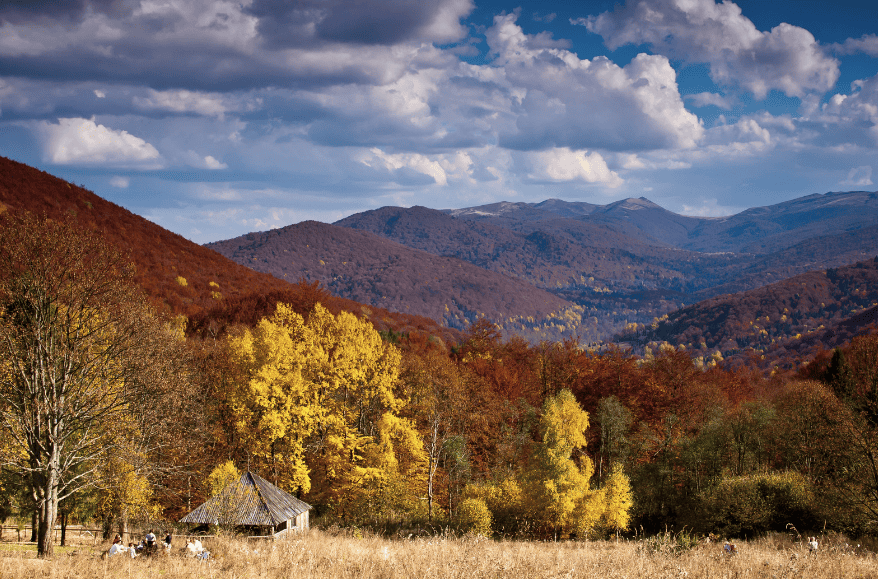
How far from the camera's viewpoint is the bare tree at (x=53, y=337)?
18.7 m

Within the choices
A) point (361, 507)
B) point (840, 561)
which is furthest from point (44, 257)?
point (840, 561)

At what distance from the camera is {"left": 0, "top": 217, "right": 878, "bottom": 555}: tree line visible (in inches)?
771

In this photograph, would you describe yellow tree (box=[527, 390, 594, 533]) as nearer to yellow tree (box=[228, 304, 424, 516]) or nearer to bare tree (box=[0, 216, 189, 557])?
yellow tree (box=[228, 304, 424, 516])

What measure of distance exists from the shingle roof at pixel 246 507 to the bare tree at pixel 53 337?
23.8ft

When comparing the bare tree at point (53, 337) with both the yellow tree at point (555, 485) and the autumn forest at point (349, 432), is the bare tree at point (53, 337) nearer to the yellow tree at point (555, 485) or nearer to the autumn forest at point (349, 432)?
the autumn forest at point (349, 432)

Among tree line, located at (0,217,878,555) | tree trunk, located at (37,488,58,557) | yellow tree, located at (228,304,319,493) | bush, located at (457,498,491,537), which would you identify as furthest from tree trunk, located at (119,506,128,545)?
bush, located at (457,498,491,537)

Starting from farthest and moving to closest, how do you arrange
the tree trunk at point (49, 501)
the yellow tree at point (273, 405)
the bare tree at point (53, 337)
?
1. the yellow tree at point (273, 405)
2. the bare tree at point (53, 337)
3. the tree trunk at point (49, 501)

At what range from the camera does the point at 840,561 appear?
1323 centimetres

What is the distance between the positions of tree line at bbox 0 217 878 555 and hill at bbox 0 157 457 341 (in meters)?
14.8

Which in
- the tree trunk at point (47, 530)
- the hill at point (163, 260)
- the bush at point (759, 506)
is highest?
the hill at point (163, 260)

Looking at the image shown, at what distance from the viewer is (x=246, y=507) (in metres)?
28.3

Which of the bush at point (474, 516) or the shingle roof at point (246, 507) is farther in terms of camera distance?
the bush at point (474, 516)

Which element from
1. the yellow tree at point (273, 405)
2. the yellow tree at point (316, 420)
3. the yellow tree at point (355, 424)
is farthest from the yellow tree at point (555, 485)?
the yellow tree at point (273, 405)

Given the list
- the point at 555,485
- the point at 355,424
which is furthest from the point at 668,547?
the point at 355,424
